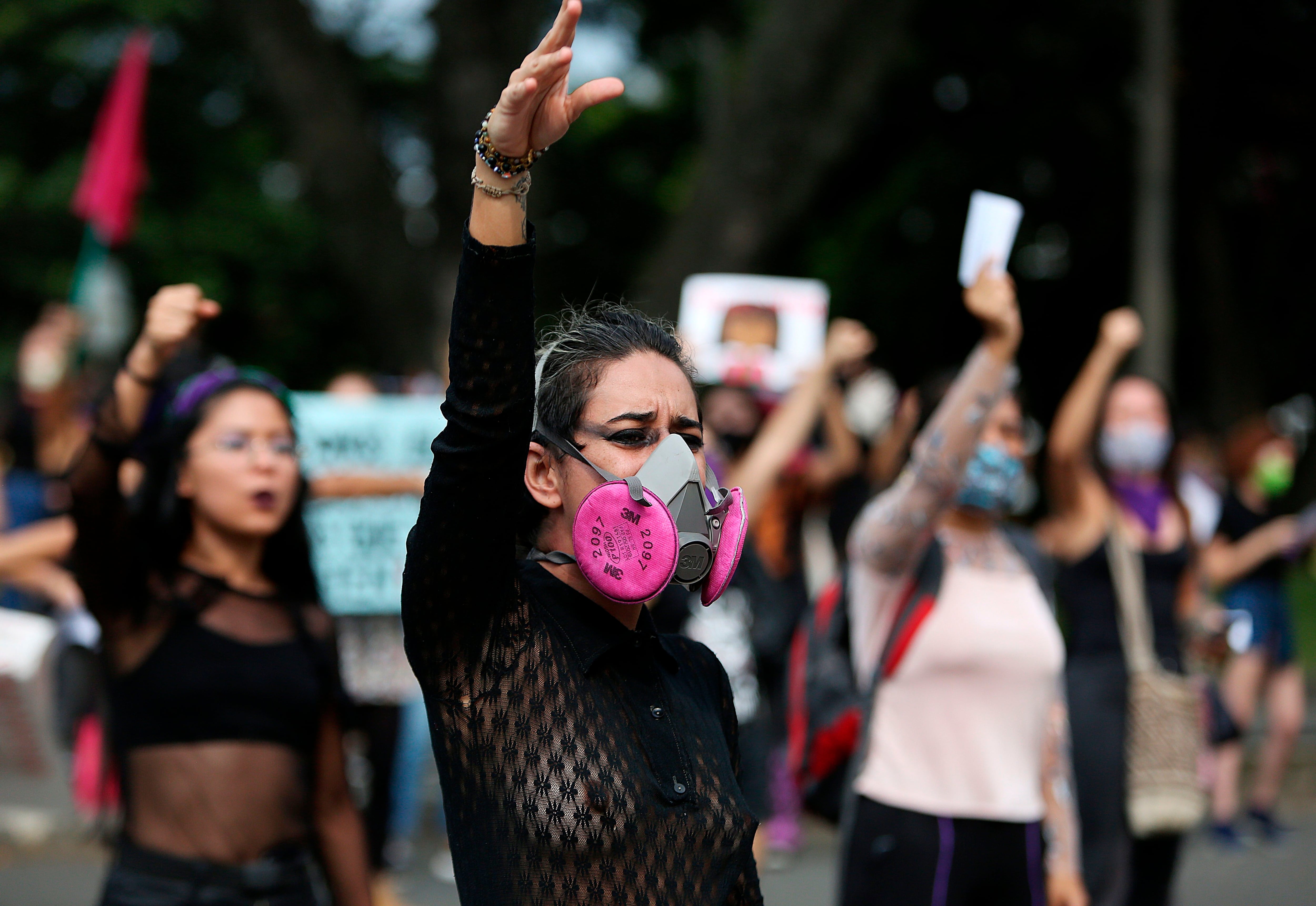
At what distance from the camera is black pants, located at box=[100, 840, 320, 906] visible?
10.4ft

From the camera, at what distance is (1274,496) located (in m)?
9.19

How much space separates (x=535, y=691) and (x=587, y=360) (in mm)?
497

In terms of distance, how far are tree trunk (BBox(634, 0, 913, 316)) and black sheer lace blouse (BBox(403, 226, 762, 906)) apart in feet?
27.6

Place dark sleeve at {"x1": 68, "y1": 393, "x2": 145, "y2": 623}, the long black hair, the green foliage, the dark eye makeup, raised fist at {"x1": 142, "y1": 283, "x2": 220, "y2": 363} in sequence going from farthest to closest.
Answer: the green foliage < the long black hair < dark sleeve at {"x1": 68, "y1": 393, "x2": 145, "y2": 623} < raised fist at {"x1": 142, "y1": 283, "x2": 220, "y2": 363} < the dark eye makeup

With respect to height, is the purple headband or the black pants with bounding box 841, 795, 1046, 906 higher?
the purple headband

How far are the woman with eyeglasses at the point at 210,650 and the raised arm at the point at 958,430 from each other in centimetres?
140

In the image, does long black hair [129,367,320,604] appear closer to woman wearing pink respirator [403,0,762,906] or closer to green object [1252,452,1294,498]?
woman wearing pink respirator [403,0,762,906]

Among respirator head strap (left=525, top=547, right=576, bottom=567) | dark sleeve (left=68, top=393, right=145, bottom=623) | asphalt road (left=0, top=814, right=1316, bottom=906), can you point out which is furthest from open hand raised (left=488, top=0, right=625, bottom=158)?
asphalt road (left=0, top=814, right=1316, bottom=906)

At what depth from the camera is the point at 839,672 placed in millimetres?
3979

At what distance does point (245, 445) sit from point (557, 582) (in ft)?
5.44

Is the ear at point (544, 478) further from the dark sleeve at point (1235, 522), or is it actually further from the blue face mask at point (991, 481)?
the dark sleeve at point (1235, 522)

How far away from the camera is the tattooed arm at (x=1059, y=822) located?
3865 mm

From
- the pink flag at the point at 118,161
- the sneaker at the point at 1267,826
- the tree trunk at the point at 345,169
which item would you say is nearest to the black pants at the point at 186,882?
the pink flag at the point at 118,161

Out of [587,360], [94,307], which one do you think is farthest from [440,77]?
[587,360]
